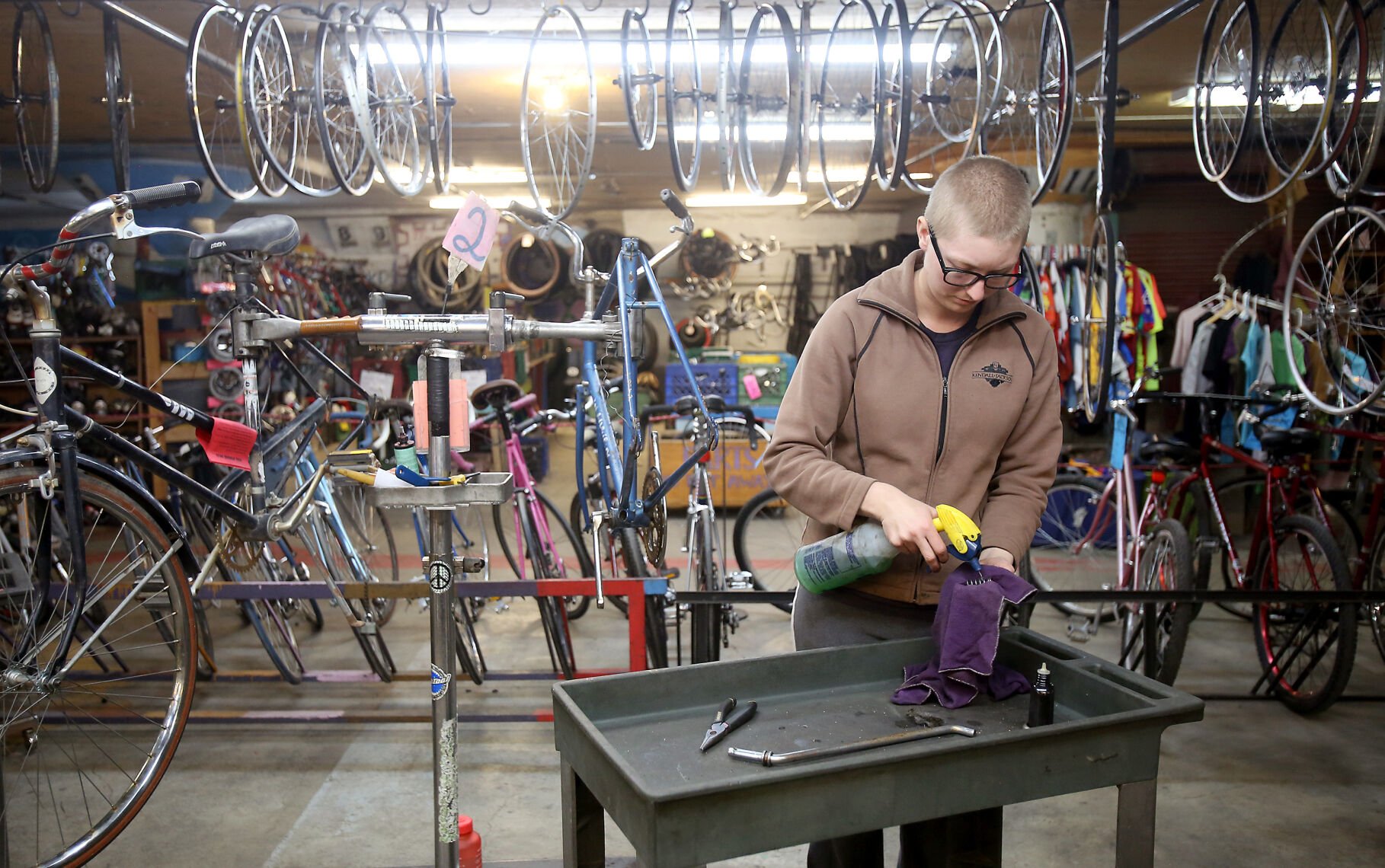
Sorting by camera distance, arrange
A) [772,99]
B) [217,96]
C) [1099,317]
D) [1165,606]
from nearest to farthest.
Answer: [1165,606] → [772,99] → [1099,317] → [217,96]

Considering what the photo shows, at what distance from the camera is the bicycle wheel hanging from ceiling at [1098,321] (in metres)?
4.05

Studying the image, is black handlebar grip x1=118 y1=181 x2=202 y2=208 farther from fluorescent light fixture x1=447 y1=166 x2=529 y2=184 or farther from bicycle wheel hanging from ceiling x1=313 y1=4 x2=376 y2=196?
fluorescent light fixture x1=447 y1=166 x2=529 y2=184

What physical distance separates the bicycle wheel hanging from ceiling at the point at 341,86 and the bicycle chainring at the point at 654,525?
1.91m

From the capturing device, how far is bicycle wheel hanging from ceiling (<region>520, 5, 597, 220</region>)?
165 inches

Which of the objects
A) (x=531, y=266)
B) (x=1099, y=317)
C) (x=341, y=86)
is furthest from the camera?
(x=531, y=266)

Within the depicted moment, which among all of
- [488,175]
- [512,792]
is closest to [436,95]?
[512,792]

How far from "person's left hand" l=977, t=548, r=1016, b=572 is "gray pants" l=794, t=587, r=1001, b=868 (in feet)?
0.56

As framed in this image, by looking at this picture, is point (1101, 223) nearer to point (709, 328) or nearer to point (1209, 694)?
point (1209, 694)

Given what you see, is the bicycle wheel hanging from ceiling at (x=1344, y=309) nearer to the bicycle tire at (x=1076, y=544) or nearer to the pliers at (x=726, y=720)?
the bicycle tire at (x=1076, y=544)

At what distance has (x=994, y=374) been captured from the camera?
5.71ft

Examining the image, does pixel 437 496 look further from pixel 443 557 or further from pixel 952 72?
pixel 952 72

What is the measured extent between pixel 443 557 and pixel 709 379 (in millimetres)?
4919

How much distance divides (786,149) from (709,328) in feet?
22.5

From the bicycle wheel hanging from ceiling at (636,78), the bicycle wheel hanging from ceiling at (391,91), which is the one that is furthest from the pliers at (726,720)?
the bicycle wheel hanging from ceiling at (391,91)
